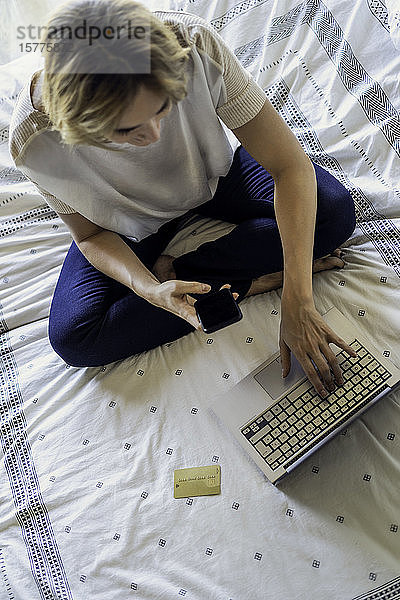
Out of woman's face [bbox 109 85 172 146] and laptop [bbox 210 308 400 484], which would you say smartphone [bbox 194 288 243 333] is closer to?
laptop [bbox 210 308 400 484]

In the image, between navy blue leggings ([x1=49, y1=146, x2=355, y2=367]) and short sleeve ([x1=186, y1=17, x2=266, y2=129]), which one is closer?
short sleeve ([x1=186, y1=17, x2=266, y2=129])

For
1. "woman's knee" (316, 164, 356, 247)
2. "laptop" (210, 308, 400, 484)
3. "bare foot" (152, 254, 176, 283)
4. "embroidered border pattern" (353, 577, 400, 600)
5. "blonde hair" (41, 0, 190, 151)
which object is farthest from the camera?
"bare foot" (152, 254, 176, 283)

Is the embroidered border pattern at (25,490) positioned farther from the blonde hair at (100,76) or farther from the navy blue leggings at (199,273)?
the blonde hair at (100,76)

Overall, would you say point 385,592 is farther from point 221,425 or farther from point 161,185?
point 161,185

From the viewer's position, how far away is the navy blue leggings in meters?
1.24

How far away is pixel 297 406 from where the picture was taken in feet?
3.55

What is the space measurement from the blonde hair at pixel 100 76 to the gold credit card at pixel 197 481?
0.62m

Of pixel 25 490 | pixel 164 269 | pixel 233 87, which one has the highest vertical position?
pixel 233 87

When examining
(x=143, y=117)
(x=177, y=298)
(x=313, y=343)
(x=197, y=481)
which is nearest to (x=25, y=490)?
(x=197, y=481)

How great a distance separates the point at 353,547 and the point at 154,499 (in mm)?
352

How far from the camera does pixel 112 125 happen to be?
2.56 ft

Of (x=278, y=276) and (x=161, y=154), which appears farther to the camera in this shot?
(x=278, y=276)

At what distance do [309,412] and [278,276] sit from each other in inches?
12.5

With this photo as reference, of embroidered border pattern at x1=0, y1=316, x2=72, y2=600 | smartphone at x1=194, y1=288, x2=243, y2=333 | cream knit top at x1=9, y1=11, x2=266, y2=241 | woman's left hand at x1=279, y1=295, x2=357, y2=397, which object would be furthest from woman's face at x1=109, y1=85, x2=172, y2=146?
embroidered border pattern at x1=0, y1=316, x2=72, y2=600
